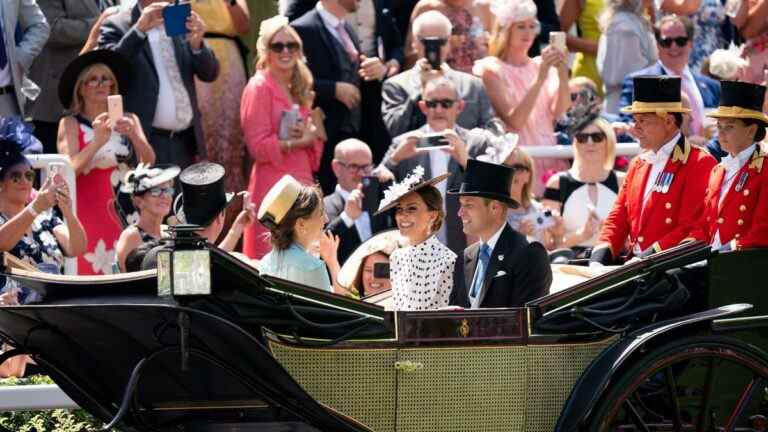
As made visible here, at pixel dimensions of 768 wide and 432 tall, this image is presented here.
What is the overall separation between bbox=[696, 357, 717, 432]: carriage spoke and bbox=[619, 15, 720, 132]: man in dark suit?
15.9ft

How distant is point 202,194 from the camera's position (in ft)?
26.1

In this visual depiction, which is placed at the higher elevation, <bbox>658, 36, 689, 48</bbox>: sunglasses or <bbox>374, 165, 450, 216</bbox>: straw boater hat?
<bbox>658, 36, 689, 48</bbox>: sunglasses

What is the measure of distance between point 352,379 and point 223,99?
4.78m

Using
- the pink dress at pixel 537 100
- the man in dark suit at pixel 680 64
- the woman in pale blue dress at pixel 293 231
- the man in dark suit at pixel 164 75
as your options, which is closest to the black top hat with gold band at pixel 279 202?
the woman in pale blue dress at pixel 293 231

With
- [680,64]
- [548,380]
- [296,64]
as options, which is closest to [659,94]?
[548,380]

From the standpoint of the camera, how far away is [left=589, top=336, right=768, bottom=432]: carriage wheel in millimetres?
7691

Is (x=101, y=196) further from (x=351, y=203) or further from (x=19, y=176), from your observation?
(x=351, y=203)

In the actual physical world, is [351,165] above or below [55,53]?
below

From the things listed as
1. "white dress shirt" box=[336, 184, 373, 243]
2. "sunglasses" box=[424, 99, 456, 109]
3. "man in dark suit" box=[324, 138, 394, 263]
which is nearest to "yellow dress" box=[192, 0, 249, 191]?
"man in dark suit" box=[324, 138, 394, 263]

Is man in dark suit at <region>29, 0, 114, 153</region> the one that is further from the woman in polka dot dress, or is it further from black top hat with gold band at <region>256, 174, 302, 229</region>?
black top hat with gold band at <region>256, 174, 302, 229</region>

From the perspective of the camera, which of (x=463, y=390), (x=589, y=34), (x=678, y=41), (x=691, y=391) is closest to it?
(x=463, y=390)

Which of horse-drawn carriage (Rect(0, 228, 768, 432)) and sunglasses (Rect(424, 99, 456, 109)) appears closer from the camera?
horse-drawn carriage (Rect(0, 228, 768, 432))

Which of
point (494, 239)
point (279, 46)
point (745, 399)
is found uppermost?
point (279, 46)

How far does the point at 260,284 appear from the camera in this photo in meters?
7.29
